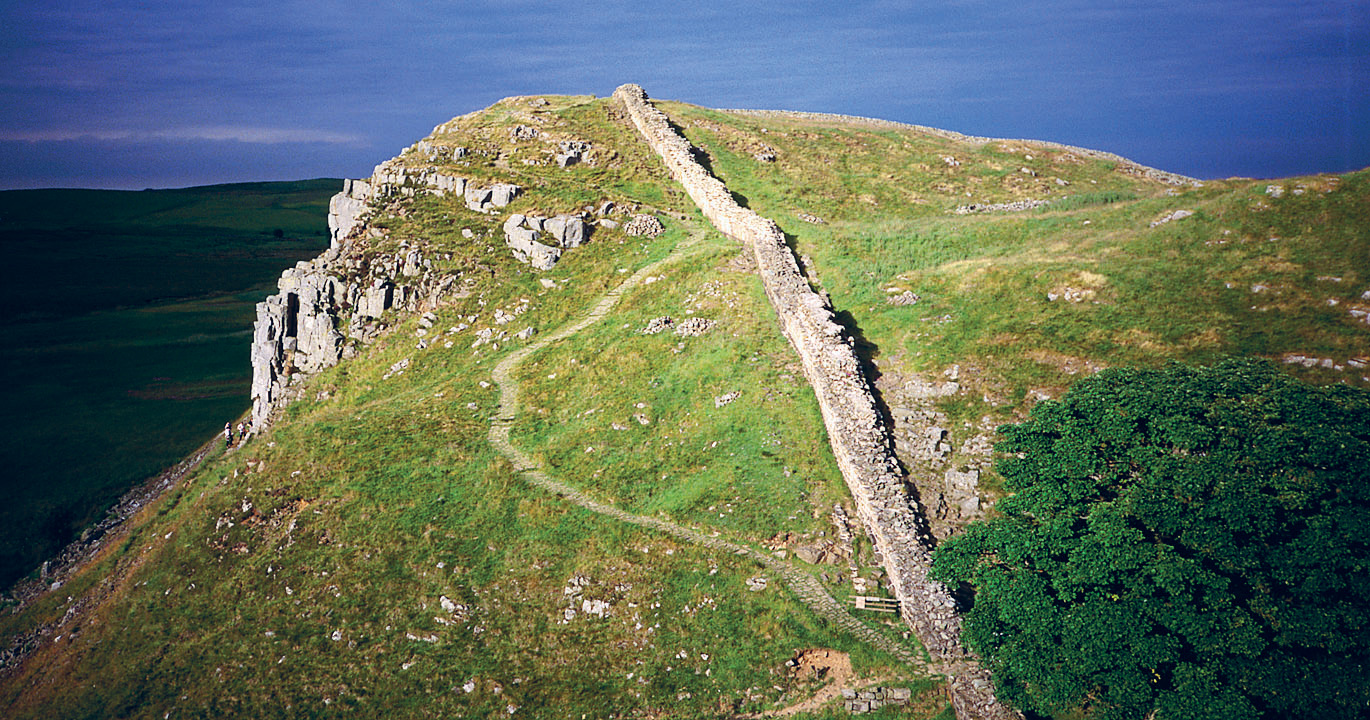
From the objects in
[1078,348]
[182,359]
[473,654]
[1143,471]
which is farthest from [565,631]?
[182,359]

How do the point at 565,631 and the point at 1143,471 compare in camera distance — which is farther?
the point at 565,631

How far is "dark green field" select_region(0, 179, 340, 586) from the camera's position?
163 feet

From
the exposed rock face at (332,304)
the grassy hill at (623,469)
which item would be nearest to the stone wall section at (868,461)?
the grassy hill at (623,469)

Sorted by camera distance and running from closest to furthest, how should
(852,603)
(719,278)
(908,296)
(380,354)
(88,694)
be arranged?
(852,603) < (88,694) < (908,296) < (719,278) < (380,354)

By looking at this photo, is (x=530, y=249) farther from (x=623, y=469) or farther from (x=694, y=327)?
(x=623, y=469)

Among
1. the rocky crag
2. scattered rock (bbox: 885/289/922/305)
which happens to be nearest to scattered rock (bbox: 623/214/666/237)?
the rocky crag

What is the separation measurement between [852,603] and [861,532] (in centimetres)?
331

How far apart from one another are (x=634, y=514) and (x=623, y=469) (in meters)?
3.02

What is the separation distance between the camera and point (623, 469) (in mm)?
32906

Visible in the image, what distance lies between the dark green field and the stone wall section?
4706cm

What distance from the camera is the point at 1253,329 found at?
3086 cm

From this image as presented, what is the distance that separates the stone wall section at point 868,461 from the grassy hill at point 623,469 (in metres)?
0.94

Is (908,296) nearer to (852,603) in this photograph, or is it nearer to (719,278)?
(719,278)

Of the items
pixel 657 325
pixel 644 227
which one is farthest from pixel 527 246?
pixel 657 325
